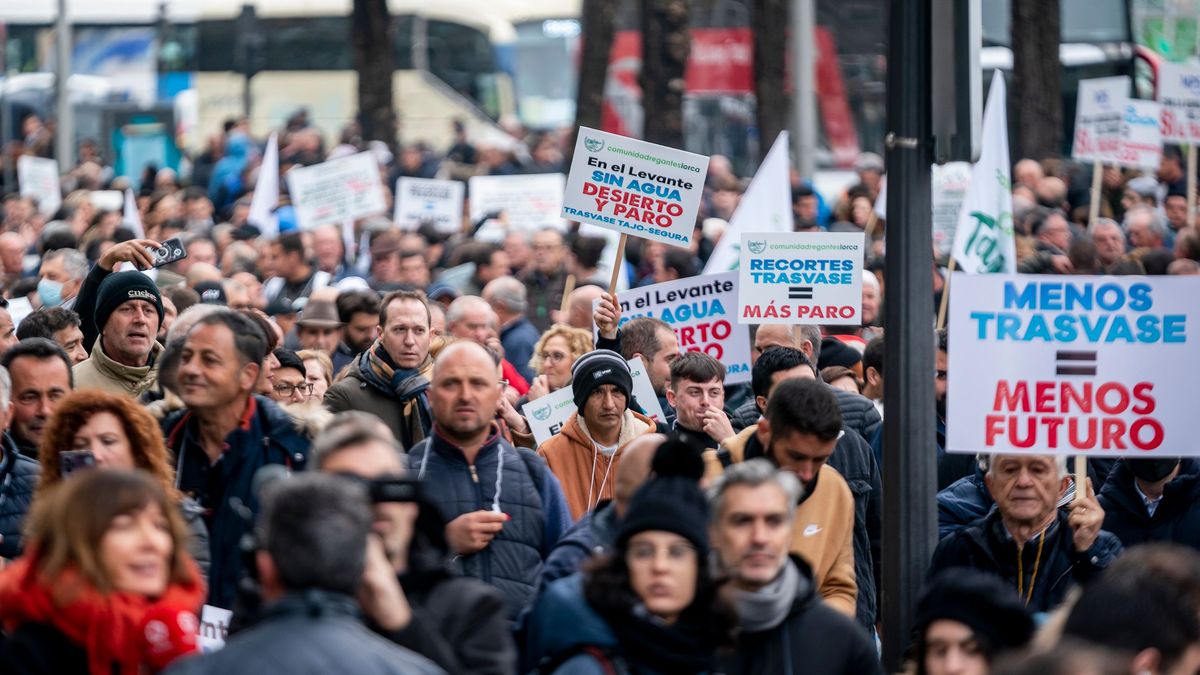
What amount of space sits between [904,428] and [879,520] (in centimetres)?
139

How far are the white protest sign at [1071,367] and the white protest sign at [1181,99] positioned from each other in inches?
426

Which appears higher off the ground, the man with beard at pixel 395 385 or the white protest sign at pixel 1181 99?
the white protest sign at pixel 1181 99

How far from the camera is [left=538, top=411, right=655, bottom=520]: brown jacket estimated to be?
8.56 m

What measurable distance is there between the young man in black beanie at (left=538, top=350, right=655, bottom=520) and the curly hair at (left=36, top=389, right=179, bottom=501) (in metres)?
2.33

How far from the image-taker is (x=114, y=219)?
60.0 feet

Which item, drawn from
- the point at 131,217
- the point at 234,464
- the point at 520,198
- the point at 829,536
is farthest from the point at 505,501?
the point at 520,198

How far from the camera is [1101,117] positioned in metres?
18.6

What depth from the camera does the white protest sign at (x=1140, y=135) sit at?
18438mm

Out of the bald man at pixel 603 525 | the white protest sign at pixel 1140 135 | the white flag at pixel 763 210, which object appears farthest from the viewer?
the white protest sign at pixel 1140 135

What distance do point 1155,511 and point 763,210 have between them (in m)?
6.81

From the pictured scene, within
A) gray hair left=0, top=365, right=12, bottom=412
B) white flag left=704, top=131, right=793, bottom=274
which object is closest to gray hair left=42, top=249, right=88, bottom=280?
white flag left=704, top=131, right=793, bottom=274

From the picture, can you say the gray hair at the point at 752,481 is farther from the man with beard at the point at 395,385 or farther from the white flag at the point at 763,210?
the white flag at the point at 763,210

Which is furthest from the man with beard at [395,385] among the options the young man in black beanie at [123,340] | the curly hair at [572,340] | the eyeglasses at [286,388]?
the curly hair at [572,340]

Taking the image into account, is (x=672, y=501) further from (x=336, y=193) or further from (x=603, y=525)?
(x=336, y=193)
